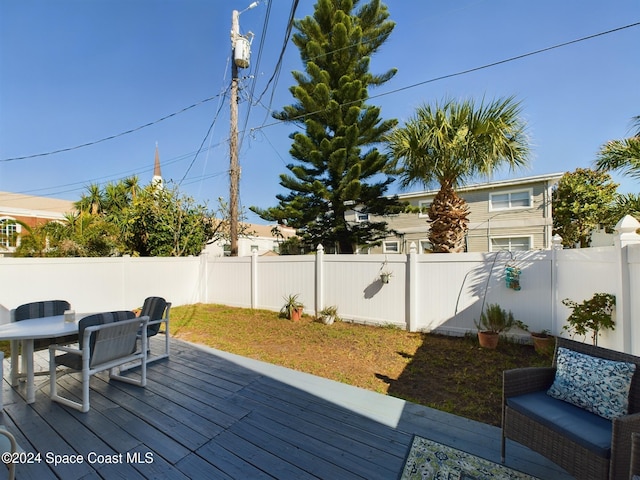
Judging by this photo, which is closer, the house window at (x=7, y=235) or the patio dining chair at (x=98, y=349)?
the patio dining chair at (x=98, y=349)

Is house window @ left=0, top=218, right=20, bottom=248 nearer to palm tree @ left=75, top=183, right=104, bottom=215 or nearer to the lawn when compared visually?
palm tree @ left=75, top=183, right=104, bottom=215

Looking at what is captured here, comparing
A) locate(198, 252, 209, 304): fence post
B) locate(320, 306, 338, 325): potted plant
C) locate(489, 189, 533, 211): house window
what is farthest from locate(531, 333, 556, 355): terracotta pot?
locate(489, 189, 533, 211): house window

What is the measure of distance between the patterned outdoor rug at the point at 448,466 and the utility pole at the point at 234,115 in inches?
290

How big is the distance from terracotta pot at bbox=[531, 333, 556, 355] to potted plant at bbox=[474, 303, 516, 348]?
1.17 ft

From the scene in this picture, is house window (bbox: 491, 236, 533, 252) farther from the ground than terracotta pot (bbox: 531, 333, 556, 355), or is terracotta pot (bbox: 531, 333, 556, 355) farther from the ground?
house window (bbox: 491, 236, 533, 252)

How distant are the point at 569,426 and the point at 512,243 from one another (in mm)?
11676

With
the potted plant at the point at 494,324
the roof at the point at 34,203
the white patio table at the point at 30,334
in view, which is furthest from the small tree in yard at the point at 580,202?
the roof at the point at 34,203

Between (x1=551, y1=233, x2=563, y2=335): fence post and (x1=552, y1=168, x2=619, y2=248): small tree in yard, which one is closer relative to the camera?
(x1=551, y1=233, x2=563, y2=335): fence post

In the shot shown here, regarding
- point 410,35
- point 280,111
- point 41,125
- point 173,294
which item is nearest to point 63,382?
point 173,294

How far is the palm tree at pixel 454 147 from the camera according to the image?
4.98 m

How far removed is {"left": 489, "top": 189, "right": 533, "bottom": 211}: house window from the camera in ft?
36.5

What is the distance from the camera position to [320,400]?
274cm

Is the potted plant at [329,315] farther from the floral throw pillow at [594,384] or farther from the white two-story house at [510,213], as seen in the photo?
the white two-story house at [510,213]

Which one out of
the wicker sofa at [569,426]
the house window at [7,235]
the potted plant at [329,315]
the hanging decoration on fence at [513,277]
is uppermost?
the house window at [7,235]
